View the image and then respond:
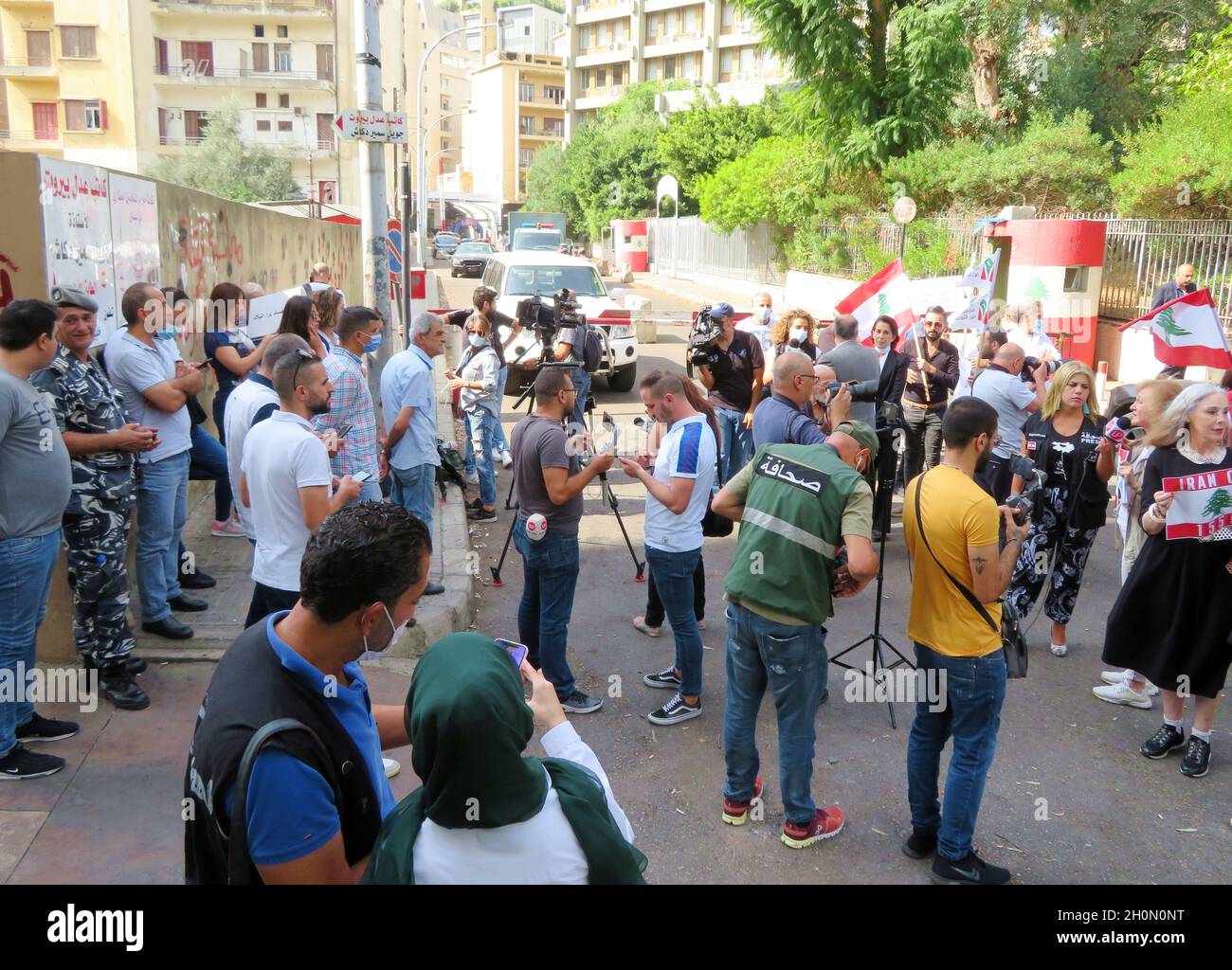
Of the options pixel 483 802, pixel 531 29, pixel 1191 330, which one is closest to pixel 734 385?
pixel 1191 330

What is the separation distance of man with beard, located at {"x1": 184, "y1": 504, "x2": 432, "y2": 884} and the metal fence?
3059 cm

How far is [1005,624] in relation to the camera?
410cm

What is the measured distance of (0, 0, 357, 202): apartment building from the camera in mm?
49281

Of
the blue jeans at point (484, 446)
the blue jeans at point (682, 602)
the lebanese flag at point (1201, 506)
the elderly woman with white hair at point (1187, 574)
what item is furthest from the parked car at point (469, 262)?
the lebanese flag at point (1201, 506)

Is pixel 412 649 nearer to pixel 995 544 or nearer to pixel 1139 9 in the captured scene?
pixel 995 544

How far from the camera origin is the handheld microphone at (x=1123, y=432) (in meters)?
5.63

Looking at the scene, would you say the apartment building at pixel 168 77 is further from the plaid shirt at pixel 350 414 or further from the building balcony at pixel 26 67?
the plaid shirt at pixel 350 414

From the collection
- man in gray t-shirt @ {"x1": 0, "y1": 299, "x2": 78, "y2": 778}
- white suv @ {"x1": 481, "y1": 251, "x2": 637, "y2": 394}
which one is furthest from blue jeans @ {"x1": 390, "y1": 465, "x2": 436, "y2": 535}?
white suv @ {"x1": 481, "y1": 251, "x2": 637, "y2": 394}

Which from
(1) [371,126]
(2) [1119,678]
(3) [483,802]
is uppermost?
(1) [371,126]

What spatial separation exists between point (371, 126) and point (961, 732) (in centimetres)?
706

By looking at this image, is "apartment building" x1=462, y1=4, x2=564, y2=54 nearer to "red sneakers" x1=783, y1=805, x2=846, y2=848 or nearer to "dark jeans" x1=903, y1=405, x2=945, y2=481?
"dark jeans" x1=903, y1=405, x2=945, y2=481

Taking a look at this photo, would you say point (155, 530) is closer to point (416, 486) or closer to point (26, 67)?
point (416, 486)

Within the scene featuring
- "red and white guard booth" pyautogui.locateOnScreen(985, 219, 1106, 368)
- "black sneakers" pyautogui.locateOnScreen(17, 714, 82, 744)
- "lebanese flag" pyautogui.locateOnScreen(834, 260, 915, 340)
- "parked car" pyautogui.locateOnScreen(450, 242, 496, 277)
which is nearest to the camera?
"black sneakers" pyautogui.locateOnScreen(17, 714, 82, 744)
